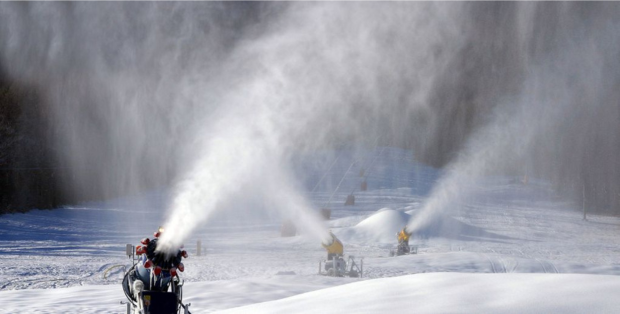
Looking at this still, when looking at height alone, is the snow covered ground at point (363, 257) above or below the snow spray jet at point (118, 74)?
below

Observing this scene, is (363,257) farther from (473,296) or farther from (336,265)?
(473,296)

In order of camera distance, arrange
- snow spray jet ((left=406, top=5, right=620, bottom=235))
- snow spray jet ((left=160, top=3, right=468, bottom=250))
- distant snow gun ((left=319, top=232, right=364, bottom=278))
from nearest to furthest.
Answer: distant snow gun ((left=319, top=232, right=364, bottom=278))
snow spray jet ((left=160, top=3, right=468, bottom=250))
snow spray jet ((left=406, top=5, right=620, bottom=235))

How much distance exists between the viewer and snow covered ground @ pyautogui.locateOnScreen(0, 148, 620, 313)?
558 centimetres

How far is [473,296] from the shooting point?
5.29 m

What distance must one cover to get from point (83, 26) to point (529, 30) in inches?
1183

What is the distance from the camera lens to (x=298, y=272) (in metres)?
15.0

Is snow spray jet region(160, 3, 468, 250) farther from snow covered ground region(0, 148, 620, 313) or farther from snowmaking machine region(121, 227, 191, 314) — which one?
snowmaking machine region(121, 227, 191, 314)

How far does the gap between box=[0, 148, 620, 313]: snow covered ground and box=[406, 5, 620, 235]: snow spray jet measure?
1.64m

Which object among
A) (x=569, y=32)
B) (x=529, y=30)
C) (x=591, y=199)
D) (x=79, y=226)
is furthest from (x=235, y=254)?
(x=529, y=30)

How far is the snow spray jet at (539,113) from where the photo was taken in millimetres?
35375

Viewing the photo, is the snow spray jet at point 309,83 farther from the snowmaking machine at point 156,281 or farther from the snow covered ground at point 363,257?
the snowmaking machine at point 156,281

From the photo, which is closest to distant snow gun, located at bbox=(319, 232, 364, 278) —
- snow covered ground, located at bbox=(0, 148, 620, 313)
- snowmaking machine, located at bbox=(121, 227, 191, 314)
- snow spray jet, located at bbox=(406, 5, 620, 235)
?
snow covered ground, located at bbox=(0, 148, 620, 313)

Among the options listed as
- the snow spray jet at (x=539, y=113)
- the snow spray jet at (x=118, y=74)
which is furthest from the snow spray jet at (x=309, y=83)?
the snow spray jet at (x=539, y=113)

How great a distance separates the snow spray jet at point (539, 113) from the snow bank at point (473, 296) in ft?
77.5
